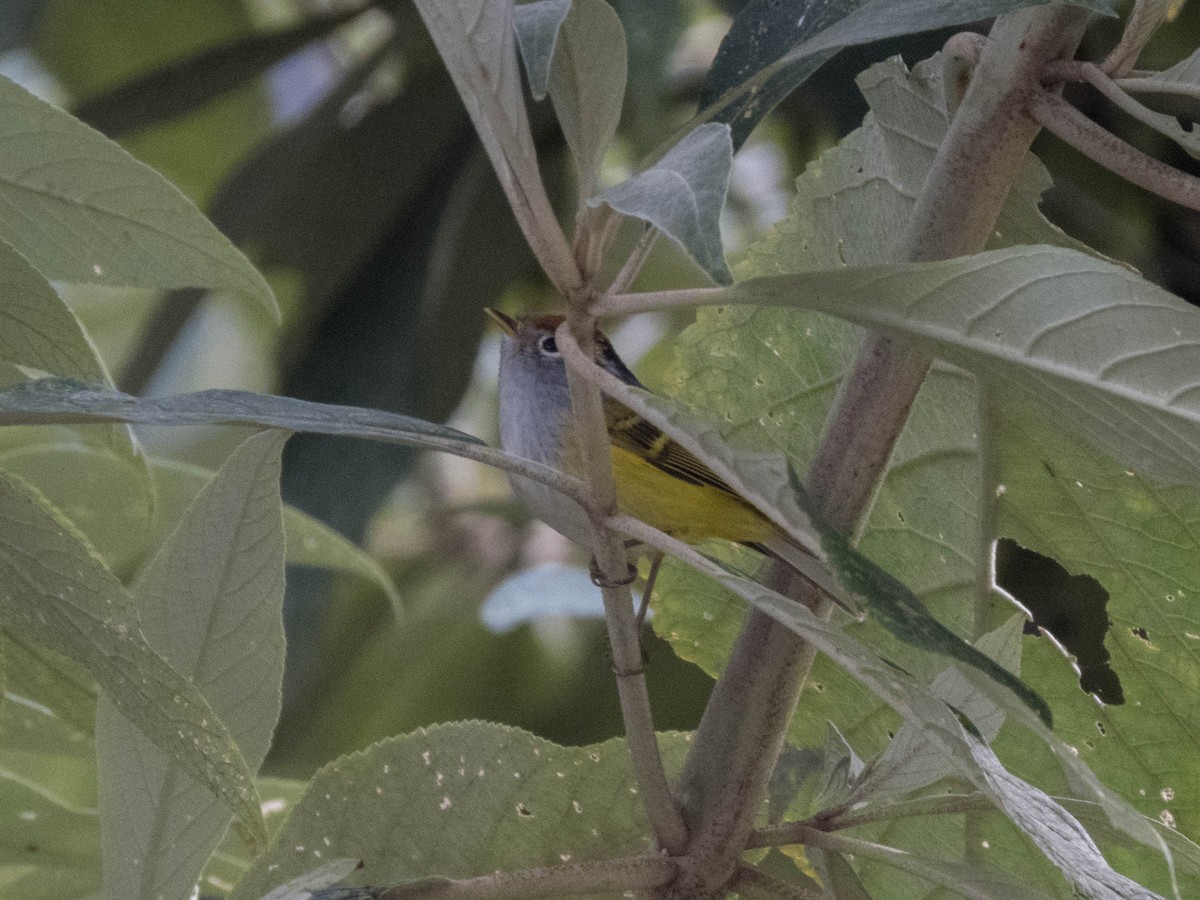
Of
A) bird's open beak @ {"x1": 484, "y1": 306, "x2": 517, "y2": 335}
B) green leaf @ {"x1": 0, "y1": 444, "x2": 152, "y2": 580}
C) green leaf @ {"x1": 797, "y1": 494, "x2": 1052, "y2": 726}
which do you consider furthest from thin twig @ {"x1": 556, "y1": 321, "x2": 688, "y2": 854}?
bird's open beak @ {"x1": 484, "y1": 306, "x2": 517, "y2": 335}

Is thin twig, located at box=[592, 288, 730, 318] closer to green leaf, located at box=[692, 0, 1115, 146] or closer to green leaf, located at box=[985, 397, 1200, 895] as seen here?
green leaf, located at box=[692, 0, 1115, 146]

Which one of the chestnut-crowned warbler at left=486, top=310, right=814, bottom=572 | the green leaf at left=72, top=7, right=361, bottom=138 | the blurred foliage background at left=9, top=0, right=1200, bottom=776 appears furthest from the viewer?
the green leaf at left=72, top=7, right=361, bottom=138

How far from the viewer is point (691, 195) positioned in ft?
1.63

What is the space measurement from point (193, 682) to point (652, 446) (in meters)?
0.85

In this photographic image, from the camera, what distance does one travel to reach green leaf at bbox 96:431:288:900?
80 centimetres

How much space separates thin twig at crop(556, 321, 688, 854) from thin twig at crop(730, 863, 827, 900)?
0.18ft

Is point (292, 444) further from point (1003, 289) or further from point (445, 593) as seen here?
point (1003, 289)

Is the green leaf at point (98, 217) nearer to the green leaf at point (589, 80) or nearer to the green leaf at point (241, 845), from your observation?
the green leaf at point (589, 80)

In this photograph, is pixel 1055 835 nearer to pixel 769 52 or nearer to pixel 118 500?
pixel 769 52

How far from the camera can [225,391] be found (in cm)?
66

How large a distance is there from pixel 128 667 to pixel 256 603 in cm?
16

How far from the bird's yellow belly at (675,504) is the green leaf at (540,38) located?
38.9 inches

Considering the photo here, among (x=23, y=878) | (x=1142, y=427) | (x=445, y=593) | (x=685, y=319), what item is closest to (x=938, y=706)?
(x=1142, y=427)

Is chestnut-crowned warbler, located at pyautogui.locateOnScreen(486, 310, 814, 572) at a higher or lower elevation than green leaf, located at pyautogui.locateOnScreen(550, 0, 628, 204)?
lower
